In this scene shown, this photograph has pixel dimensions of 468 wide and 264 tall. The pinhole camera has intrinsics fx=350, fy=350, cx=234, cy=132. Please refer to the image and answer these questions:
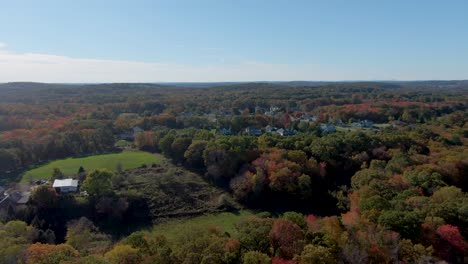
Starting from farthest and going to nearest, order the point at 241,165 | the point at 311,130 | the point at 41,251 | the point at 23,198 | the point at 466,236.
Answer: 1. the point at 311,130
2. the point at 241,165
3. the point at 23,198
4. the point at 466,236
5. the point at 41,251

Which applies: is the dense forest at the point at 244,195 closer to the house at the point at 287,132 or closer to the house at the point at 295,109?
the house at the point at 287,132

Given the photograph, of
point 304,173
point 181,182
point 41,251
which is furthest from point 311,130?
point 41,251

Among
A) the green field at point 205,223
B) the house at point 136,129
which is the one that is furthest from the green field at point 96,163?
the green field at point 205,223

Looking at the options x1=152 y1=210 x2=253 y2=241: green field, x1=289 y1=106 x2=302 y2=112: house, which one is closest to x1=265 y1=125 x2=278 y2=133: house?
x1=289 y1=106 x2=302 y2=112: house

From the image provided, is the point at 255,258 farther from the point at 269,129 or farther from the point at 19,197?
the point at 269,129

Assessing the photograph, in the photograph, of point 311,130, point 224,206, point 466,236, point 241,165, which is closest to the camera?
point 466,236

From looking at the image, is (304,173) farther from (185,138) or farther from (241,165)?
(185,138)

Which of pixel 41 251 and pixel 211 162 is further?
pixel 211 162

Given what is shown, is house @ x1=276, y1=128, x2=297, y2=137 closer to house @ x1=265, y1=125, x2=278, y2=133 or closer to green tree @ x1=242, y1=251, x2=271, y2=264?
house @ x1=265, y1=125, x2=278, y2=133
